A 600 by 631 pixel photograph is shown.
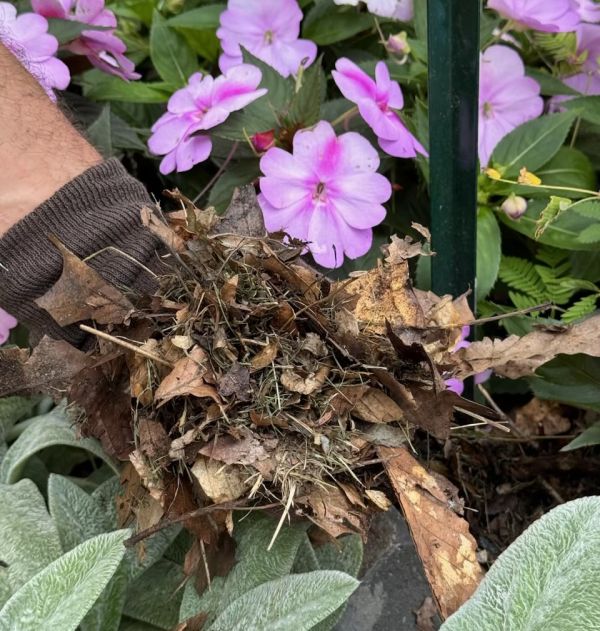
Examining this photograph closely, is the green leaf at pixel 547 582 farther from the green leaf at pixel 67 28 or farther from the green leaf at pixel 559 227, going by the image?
the green leaf at pixel 67 28

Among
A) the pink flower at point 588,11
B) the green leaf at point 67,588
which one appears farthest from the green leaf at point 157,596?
the pink flower at point 588,11

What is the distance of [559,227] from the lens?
2.91ft

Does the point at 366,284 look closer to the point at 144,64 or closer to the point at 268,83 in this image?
the point at 268,83

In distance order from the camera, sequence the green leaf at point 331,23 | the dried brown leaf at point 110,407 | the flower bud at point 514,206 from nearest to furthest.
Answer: the dried brown leaf at point 110,407, the flower bud at point 514,206, the green leaf at point 331,23

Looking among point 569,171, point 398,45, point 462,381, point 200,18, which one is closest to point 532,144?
point 569,171

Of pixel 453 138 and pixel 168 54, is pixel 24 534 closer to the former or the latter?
pixel 453 138

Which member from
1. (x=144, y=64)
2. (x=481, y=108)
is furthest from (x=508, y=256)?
(x=144, y=64)

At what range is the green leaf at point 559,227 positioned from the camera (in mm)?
875

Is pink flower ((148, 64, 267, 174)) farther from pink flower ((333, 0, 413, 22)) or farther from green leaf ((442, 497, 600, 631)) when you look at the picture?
green leaf ((442, 497, 600, 631))

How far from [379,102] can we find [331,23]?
29cm

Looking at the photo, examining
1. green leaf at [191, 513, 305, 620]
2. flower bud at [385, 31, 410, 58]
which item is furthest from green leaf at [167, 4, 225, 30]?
green leaf at [191, 513, 305, 620]

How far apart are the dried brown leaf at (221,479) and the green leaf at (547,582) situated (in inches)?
6.9

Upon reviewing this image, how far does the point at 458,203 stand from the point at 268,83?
309mm

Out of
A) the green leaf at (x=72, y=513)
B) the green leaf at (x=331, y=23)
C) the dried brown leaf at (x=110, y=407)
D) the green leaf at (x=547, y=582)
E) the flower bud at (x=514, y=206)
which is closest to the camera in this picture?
the green leaf at (x=547, y=582)
